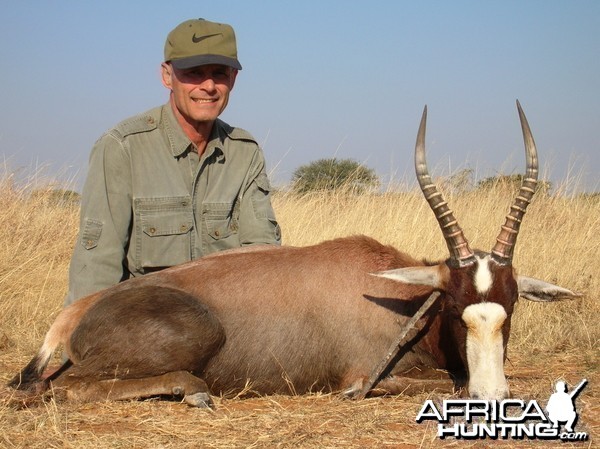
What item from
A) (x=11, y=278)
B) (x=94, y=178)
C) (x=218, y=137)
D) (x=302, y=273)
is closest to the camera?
(x=302, y=273)

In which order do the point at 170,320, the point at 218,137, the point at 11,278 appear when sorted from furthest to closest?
1. the point at 11,278
2. the point at 218,137
3. the point at 170,320

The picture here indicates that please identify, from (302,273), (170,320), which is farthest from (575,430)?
(170,320)

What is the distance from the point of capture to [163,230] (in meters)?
6.29

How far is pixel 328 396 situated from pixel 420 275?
3.23 ft

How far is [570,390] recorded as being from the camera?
5176mm

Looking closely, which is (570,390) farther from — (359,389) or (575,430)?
(359,389)

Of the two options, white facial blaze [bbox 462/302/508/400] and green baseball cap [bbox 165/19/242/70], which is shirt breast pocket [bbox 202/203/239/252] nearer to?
green baseball cap [bbox 165/19/242/70]

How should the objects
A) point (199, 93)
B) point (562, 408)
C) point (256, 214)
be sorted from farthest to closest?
point (256, 214)
point (199, 93)
point (562, 408)

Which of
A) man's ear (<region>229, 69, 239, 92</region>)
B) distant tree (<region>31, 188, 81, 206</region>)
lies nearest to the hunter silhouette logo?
man's ear (<region>229, 69, 239, 92</region>)

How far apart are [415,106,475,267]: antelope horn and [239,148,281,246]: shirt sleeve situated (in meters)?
1.98

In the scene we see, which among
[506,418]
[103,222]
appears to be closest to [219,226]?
[103,222]

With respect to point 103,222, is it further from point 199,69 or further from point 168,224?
point 199,69

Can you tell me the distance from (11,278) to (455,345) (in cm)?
531

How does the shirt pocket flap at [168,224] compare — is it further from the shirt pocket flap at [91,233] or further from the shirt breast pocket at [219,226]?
the shirt pocket flap at [91,233]
